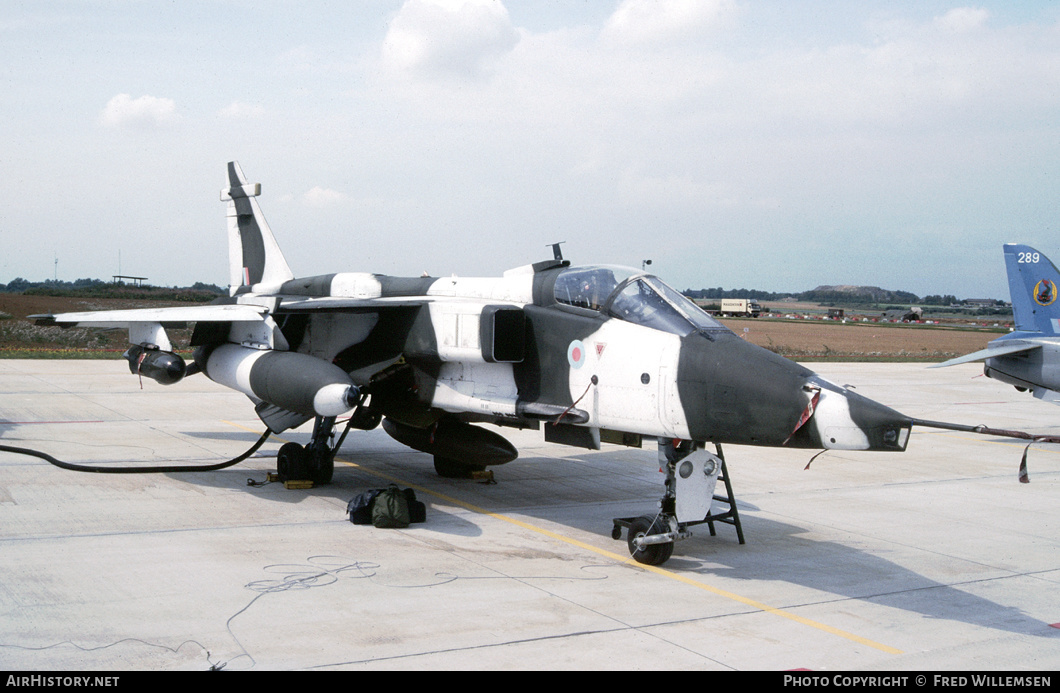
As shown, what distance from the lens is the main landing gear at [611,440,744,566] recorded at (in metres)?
8.39

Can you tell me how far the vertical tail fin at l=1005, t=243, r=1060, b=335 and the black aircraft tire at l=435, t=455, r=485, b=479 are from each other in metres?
11.5

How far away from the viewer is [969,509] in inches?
457

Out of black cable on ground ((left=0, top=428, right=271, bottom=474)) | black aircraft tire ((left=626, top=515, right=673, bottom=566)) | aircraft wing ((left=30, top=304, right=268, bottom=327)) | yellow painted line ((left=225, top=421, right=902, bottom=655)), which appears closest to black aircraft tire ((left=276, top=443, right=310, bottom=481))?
black cable on ground ((left=0, top=428, right=271, bottom=474))

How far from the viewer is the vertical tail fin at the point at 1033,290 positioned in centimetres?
1739

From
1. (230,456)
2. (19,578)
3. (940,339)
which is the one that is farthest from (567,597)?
(940,339)

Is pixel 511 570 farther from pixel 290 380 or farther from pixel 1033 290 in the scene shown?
pixel 1033 290

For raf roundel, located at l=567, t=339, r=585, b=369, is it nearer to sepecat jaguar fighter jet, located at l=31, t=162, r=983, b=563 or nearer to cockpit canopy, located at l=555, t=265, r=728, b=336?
sepecat jaguar fighter jet, located at l=31, t=162, r=983, b=563

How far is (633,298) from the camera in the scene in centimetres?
882

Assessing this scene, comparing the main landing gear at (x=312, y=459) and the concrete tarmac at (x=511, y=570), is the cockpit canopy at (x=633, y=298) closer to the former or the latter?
the concrete tarmac at (x=511, y=570)

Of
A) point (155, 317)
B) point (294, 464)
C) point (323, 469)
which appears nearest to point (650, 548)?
point (323, 469)

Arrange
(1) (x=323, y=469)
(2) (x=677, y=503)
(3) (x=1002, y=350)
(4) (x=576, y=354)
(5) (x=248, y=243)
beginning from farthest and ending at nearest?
(3) (x=1002, y=350) < (5) (x=248, y=243) < (1) (x=323, y=469) < (4) (x=576, y=354) < (2) (x=677, y=503)

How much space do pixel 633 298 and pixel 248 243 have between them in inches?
326

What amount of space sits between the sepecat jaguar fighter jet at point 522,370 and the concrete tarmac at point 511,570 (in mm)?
901
